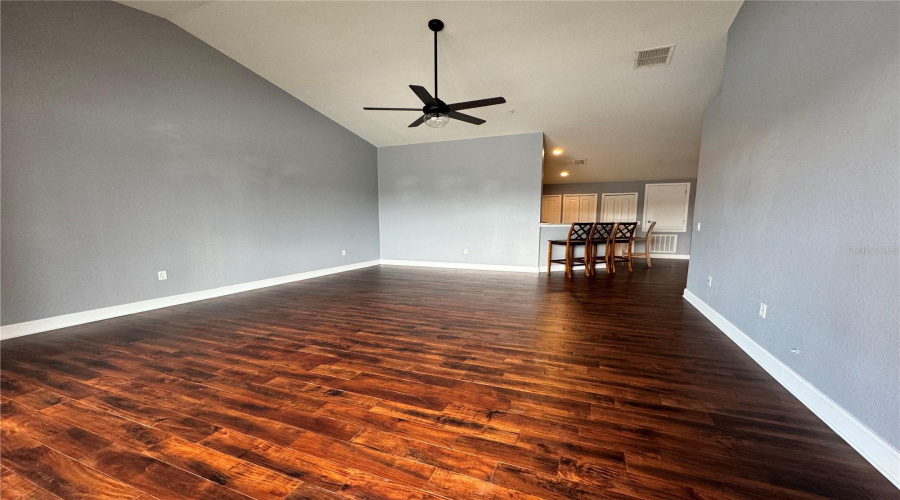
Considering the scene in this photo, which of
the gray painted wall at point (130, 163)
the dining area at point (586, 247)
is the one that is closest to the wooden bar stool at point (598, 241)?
the dining area at point (586, 247)

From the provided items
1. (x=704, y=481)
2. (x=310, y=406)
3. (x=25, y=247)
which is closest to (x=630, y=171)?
(x=704, y=481)

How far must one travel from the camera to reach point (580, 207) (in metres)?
9.12

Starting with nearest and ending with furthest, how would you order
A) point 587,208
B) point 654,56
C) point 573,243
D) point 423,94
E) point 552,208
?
point 423,94, point 654,56, point 573,243, point 587,208, point 552,208

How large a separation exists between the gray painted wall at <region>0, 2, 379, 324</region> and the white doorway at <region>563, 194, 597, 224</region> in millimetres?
7478

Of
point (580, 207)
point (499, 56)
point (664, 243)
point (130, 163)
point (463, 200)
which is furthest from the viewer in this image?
point (580, 207)

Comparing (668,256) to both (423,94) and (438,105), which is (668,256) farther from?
(423,94)

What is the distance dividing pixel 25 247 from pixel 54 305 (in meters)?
0.55

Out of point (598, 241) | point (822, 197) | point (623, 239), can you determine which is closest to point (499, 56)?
point (822, 197)

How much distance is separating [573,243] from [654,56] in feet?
9.44

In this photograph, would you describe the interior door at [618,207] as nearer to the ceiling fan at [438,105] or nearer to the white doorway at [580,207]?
the white doorway at [580,207]

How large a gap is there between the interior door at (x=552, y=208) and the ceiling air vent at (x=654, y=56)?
19.1ft

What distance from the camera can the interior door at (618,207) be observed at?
8.48 meters

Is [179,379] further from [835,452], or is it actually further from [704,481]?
[835,452]

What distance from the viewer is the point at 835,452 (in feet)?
4.06
